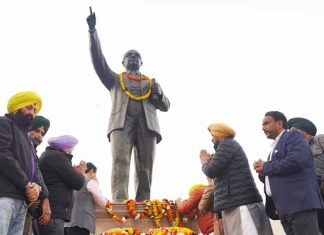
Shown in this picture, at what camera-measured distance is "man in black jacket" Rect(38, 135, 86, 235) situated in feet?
15.6

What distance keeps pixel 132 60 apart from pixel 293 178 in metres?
5.02

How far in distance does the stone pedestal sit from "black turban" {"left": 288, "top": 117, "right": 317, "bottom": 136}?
8.32ft

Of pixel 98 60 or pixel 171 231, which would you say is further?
pixel 98 60

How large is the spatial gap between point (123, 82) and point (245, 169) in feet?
13.3

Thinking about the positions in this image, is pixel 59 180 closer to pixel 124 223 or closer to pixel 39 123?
pixel 39 123

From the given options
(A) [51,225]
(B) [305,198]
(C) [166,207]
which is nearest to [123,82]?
(C) [166,207]

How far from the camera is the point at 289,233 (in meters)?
4.70

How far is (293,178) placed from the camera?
15.1 feet

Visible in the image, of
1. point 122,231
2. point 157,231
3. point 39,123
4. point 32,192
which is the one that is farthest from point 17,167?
point 157,231

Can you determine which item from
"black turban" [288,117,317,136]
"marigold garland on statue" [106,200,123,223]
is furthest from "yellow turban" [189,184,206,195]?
"black turban" [288,117,317,136]

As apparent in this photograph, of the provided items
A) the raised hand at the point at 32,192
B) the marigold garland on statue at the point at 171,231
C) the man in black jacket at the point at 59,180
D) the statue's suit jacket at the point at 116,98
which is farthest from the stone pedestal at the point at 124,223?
the raised hand at the point at 32,192

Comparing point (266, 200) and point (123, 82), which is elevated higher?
point (123, 82)

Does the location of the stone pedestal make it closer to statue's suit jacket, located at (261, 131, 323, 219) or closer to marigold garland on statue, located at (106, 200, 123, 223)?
marigold garland on statue, located at (106, 200, 123, 223)

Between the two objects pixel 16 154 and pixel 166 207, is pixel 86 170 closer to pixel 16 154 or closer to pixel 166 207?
pixel 166 207
